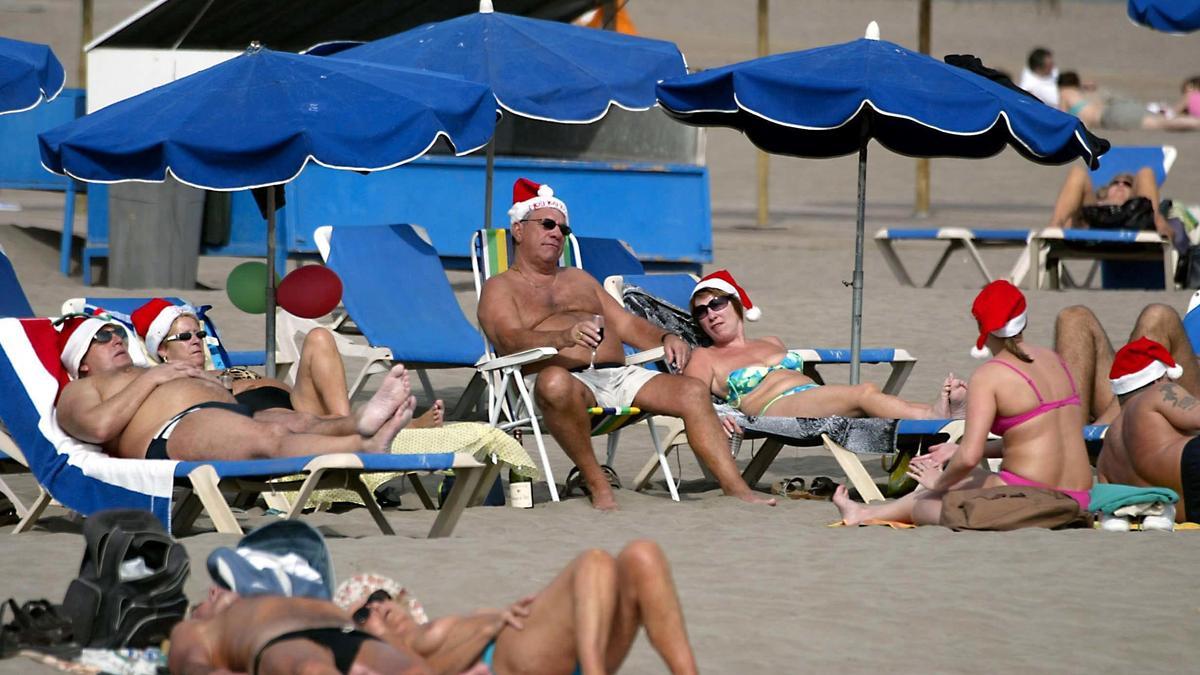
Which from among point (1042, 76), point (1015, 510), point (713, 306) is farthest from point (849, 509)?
point (1042, 76)

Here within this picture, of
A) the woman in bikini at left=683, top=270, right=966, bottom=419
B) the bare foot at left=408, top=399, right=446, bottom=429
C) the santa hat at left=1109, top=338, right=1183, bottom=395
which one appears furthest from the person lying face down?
the woman in bikini at left=683, top=270, right=966, bottom=419

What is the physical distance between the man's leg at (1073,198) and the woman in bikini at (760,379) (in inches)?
233

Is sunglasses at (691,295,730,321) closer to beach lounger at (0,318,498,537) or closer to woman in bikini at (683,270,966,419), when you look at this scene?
woman in bikini at (683,270,966,419)

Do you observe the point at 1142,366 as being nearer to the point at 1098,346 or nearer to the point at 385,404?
the point at 1098,346

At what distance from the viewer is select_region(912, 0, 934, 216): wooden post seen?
17.7 metres

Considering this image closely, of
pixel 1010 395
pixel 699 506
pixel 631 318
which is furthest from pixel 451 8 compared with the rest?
pixel 1010 395

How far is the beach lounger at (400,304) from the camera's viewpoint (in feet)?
27.6

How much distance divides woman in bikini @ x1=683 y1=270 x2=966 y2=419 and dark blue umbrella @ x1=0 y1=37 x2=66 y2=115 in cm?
339

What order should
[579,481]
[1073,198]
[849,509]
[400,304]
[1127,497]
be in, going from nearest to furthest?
[1127,497] → [849,509] → [579,481] → [400,304] → [1073,198]

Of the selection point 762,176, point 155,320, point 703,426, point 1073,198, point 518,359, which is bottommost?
point 703,426

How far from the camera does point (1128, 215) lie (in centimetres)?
1305

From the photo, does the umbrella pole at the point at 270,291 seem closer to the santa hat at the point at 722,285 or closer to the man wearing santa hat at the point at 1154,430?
the santa hat at the point at 722,285

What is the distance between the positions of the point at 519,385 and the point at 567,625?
3311 millimetres

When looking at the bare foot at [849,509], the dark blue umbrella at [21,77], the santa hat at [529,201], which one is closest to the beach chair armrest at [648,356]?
the santa hat at [529,201]
